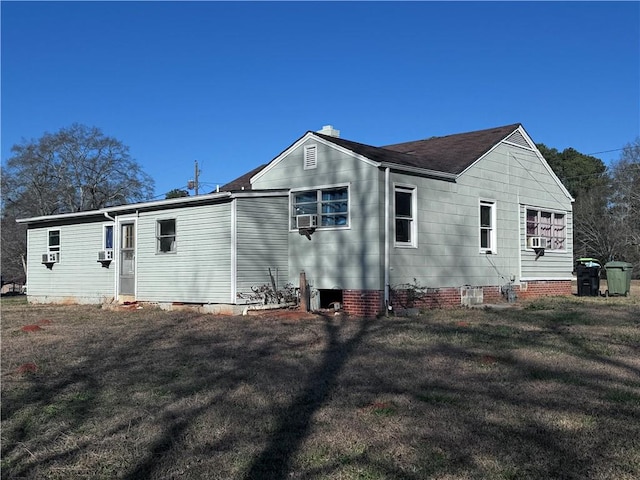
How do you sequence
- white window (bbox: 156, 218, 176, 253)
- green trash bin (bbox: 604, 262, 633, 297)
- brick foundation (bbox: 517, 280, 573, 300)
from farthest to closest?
green trash bin (bbox: 604, 262, 633, 297) < brick foundation (bbox: 517, 280, 573, 300) < white window (bbox: 156, 218, 176, 253)

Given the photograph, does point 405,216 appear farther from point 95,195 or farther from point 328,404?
point 95,195

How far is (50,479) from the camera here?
14.3ft

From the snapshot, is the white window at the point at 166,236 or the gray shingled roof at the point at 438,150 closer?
the gray shingled roof at the point at 438,150

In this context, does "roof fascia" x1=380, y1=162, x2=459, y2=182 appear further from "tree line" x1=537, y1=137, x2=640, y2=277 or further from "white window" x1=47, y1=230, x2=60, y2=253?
"tree line" x1=537, y1=137, x2=640, y2=277

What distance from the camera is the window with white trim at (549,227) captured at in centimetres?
1909

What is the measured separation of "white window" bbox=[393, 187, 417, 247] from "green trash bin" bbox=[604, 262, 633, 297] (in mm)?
8325

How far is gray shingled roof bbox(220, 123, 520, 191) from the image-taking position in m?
14.5

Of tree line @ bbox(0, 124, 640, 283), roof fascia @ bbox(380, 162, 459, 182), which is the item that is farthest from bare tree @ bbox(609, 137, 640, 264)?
roof fascia @ bbox(380, 162, 459, 182)

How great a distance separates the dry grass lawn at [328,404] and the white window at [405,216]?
11.9 feet

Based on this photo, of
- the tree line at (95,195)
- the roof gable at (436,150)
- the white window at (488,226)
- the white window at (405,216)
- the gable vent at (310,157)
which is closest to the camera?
the white window at (405,216)

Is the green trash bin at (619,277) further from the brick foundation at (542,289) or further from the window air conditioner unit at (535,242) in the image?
the window air conditioner unit at (535,242)

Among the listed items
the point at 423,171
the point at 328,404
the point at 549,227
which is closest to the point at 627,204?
the point at 549,227

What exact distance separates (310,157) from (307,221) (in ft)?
5.73

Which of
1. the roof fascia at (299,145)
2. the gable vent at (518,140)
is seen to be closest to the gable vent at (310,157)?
the roof fascia at (299,145)
